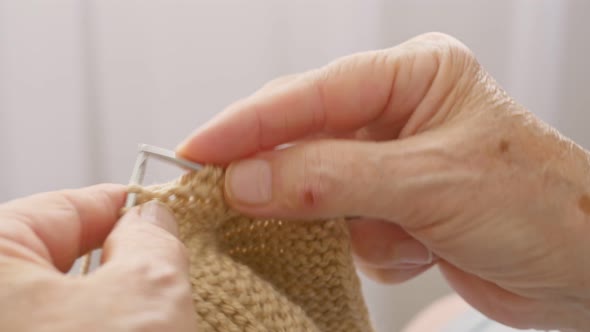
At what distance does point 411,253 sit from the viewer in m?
0.73

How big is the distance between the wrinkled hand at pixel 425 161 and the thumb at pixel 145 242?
3.2 inches

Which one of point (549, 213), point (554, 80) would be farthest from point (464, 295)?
point (554, 80)

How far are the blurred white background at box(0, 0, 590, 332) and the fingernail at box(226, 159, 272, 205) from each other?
0.56 m

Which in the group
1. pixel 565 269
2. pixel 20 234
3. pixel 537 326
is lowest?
pixel 537 326

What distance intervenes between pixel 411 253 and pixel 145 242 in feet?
1.28

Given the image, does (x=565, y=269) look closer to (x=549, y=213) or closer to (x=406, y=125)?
(x=549, y=213)

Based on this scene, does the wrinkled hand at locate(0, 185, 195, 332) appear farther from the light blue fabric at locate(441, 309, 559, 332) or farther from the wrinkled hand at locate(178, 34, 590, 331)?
the light blue fabric at locate(441, 309, 559, 332)

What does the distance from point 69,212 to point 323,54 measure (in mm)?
727

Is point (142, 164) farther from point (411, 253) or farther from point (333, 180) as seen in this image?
point (411, 253)

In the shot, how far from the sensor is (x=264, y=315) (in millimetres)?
508

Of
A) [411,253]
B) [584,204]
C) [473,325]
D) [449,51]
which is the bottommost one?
[473,325]

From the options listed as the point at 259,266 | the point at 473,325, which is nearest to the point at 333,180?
the point at 259,266

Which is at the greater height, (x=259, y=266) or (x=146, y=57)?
(x=146, y=57)

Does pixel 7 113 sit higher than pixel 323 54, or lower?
lower
